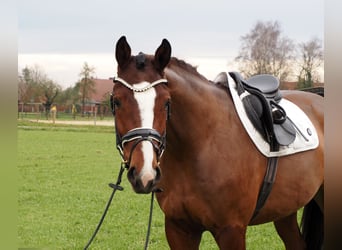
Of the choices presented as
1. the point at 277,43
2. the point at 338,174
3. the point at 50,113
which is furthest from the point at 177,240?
the point at 50,113

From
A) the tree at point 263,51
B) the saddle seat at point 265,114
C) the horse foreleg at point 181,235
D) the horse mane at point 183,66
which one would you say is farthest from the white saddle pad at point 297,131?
the tree at point 263,51

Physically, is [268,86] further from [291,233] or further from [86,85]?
[86,85]

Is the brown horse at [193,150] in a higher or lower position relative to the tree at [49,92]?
lower

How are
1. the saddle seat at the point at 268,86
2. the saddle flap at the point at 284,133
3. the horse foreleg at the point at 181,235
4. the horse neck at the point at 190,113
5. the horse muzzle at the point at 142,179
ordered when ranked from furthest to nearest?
the saddle seat at the point at 268,86
the saddle flap at the point at 284,133
the horse foreleg at the point at 181,235
the horse neck at the point at 190,113
the horse muzzle at the point at 142,179

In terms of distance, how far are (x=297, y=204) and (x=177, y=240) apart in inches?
35.9

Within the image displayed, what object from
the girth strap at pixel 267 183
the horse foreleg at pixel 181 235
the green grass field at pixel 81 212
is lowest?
the green grass field at pixel 81 212

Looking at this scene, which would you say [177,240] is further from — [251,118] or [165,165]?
[251,118]

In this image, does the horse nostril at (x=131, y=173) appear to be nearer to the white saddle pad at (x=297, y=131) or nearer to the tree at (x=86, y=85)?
the white saddle pad at (x=297, y=131)

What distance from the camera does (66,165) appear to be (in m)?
11.8

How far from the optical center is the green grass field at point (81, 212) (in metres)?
5.04

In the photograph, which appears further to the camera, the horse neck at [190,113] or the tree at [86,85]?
the tree at [86,85]

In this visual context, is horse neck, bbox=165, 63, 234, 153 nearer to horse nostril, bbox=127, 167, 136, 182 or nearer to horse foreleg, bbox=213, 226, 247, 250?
horse foreleg, bbox=213, 226, 247, 250

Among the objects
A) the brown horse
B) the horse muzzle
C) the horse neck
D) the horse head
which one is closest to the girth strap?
the brown horse

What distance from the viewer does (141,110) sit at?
185 centimetres
